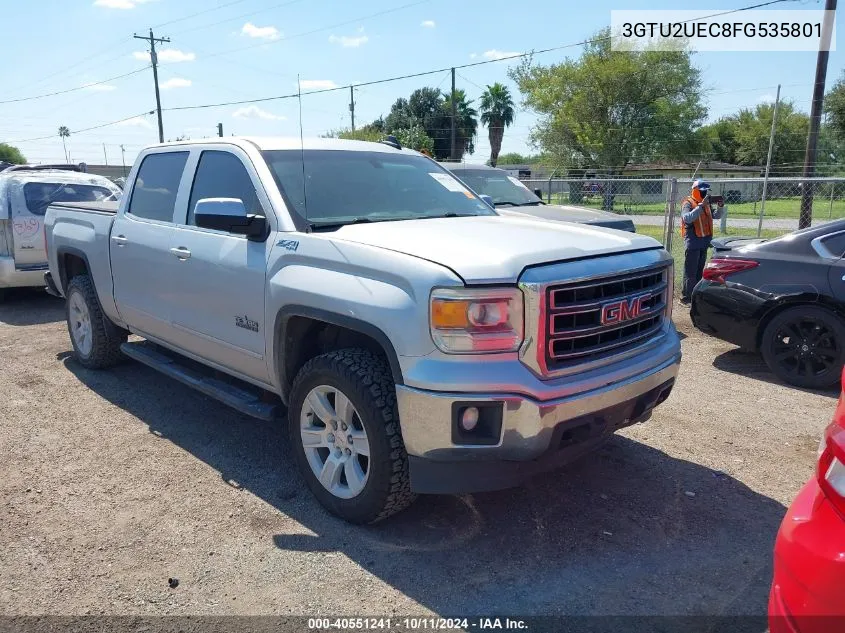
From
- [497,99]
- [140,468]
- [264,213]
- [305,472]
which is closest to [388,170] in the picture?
[264,213]

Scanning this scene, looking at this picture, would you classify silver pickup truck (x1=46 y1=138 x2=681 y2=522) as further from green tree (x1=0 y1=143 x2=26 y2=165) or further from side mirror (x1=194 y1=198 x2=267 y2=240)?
green tree (x1=0 y1=143 x2=26 y2=165)

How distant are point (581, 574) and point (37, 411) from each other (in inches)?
170

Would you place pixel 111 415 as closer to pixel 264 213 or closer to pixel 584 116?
pixel 264 213

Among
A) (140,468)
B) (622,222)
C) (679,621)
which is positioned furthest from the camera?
(622,222)

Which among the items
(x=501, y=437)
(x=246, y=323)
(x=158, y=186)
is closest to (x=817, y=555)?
(x=501, y=437)

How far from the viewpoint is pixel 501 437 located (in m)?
2.89


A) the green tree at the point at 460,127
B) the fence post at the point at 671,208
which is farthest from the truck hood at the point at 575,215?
the green tree at the point at 460,127

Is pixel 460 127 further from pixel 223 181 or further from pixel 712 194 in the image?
pixel 223 181

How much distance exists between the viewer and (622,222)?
857 centimetres

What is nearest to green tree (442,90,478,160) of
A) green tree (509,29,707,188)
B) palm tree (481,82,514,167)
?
palm tree (481,82,514,167)

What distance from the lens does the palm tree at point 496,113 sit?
6438cm

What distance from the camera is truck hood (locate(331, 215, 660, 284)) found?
2.93 m

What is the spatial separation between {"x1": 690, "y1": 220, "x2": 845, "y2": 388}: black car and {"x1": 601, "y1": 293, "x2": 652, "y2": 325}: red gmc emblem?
302cm

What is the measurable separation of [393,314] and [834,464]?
5.70 feet
